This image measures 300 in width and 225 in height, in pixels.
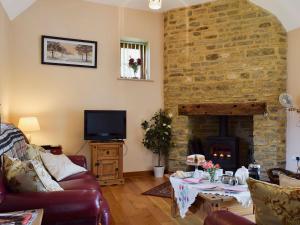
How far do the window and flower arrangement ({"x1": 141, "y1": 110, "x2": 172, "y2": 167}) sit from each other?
854 mm

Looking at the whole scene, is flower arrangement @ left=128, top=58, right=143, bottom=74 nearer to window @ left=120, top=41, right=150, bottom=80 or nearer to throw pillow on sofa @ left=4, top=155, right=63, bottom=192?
window @ left=120, top=41, right=150, bottom=80

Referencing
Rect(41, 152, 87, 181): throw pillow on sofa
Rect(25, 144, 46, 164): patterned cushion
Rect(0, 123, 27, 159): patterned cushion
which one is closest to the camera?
Rect(0, 123, 27, 159): patterned cushion

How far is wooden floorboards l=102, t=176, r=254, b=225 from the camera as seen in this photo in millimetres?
2881

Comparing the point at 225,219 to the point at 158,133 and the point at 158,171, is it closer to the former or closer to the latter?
the point at 158,133

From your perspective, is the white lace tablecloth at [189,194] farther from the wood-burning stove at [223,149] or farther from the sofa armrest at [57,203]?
the wood-burning stove at [223,149]

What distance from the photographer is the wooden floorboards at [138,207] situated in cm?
288

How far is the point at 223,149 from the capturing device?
15.9 ft

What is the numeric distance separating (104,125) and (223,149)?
2.21m

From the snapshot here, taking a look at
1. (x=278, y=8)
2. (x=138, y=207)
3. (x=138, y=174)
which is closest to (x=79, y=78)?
(x=138, y=174)

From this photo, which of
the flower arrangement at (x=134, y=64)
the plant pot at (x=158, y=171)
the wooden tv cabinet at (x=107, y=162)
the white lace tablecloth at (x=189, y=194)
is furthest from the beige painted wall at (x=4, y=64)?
the plant pot at (x=158, y=171)

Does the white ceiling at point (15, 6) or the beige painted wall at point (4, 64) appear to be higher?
the white ceiling at point (15, 6)

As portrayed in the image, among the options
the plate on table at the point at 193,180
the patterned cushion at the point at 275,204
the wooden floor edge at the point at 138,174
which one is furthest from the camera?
the wooden floor edge at the point at 138,174

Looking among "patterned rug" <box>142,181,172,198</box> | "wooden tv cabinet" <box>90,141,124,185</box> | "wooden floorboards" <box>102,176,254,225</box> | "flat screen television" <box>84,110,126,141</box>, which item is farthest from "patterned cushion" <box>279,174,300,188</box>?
"flat screen television" <box>84,110,126,141</box>

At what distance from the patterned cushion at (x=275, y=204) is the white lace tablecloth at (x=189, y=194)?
104 centimetres
